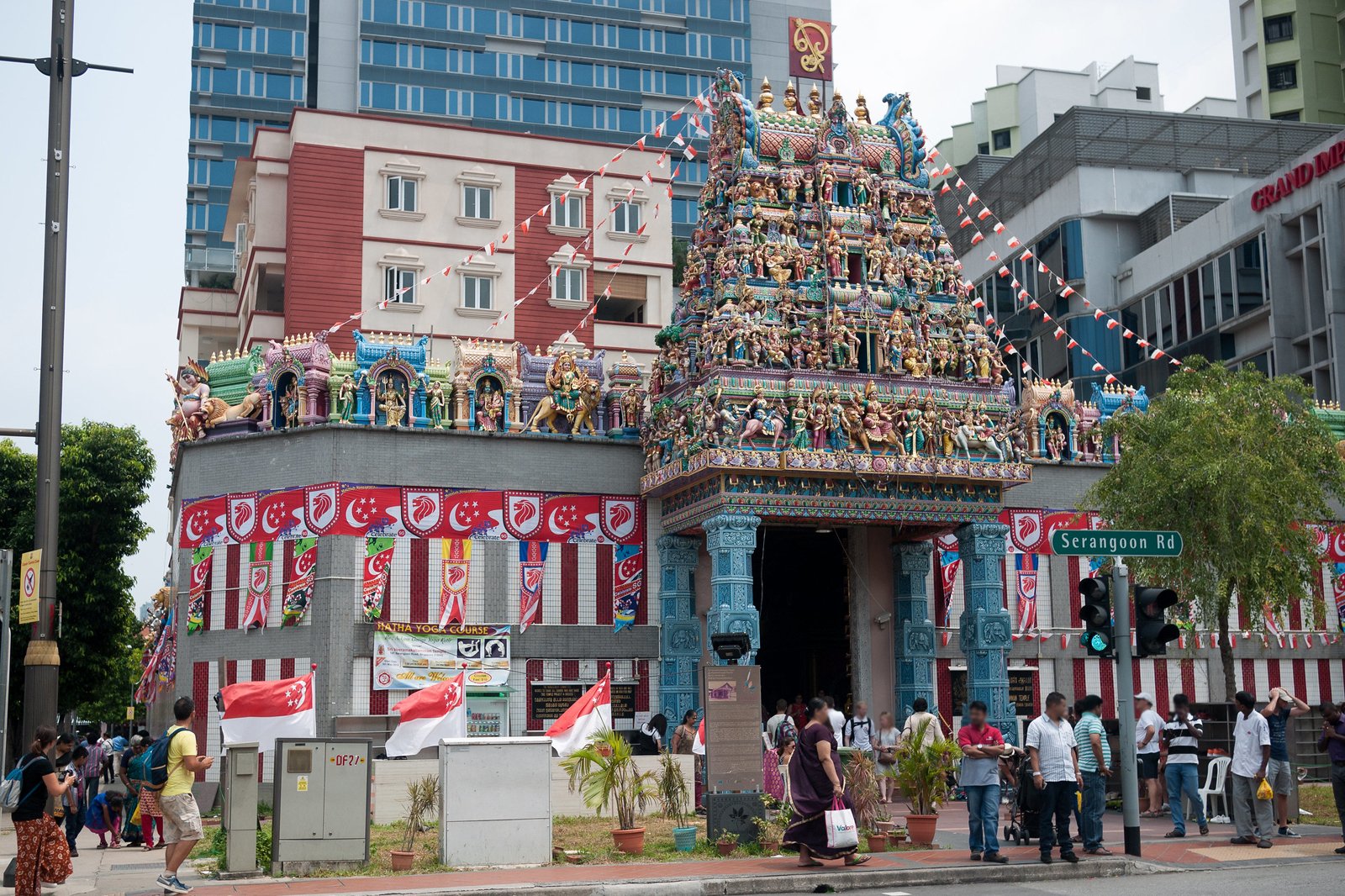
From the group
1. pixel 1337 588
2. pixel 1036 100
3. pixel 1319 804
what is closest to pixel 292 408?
pixel 1319 804

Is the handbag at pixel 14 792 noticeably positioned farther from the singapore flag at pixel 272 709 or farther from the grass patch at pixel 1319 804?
the grass patch at pixel 1319 804

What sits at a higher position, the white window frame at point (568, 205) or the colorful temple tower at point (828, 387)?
the white window frame at point (568, 205)

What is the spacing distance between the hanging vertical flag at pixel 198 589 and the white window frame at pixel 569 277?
65.1 feet

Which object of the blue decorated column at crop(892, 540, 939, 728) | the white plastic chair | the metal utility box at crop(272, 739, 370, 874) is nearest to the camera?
the metal utility box at crop(272, 739, 370, 874)

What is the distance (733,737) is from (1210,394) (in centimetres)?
1352

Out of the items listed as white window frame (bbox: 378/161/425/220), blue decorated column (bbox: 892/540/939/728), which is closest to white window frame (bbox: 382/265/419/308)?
white window frame (bbox: 378/161/425/220)

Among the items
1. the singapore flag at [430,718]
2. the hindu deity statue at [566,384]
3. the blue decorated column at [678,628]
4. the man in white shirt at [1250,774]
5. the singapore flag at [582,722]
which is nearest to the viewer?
the man in white shirt at [1250,774]

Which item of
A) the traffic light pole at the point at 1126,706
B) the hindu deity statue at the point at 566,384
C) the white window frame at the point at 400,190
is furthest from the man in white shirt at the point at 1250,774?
the white window frame at the point at 400,190

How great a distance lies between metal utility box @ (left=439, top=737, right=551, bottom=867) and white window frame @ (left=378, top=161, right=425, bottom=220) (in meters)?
30.4

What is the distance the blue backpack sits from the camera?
16.0 m

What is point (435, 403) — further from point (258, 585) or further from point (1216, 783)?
point (1216, 783)

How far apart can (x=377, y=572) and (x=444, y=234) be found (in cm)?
1974

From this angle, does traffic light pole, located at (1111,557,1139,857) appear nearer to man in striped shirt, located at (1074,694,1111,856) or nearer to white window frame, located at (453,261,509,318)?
man in striped shirt, located at (1074,694,1111,856)

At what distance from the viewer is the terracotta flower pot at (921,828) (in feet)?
61.4
